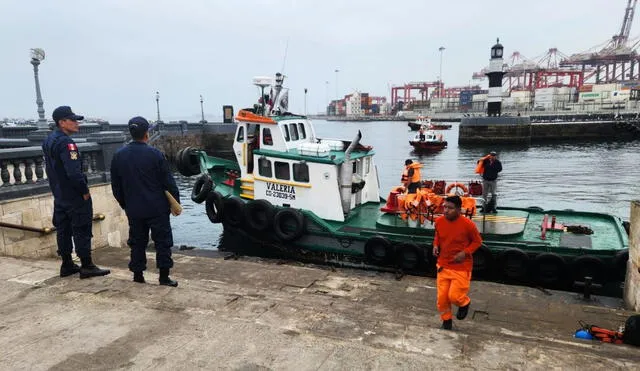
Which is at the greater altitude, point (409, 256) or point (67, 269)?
point (67, 269)

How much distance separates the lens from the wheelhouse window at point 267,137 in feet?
36.8

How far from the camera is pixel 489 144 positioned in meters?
48.6

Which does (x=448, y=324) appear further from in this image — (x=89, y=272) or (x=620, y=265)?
(x=620, y=265)

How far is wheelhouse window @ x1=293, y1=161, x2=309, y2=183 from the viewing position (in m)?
10.3

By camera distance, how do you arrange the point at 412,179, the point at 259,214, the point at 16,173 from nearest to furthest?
the point at 16,173 < the point at 412,179 < the point at 259,214

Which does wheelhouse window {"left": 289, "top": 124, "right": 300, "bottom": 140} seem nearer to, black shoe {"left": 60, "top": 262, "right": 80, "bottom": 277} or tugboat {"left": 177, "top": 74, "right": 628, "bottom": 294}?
Answer: tugboat {"left": 177, "top": 74, "right": 628, "bottom": 294}

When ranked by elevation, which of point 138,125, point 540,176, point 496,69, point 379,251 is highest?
point 496,69

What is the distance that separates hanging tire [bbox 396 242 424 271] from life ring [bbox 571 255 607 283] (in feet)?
9.66

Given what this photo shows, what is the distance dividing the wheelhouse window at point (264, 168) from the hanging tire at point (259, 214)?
2.39ft

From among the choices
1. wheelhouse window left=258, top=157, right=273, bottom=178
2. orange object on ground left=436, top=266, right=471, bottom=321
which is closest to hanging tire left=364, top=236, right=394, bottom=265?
wheelhouse window left=258, top=157, right=273, bottom=178

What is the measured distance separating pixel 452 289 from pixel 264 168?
7472 millimetres

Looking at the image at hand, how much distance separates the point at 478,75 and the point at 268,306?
207m

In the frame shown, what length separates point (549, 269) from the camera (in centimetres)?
826

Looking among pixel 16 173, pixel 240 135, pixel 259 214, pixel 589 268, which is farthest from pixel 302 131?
pixel 589 268
